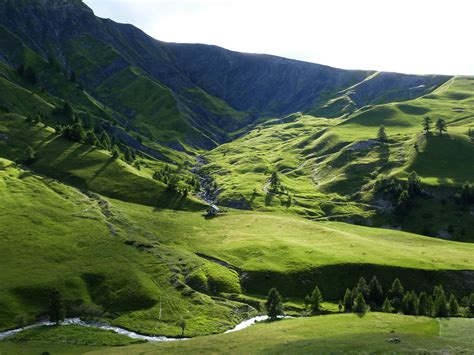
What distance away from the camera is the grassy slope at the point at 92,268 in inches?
4082

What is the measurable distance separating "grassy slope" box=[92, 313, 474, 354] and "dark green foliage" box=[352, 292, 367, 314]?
12.3 ft

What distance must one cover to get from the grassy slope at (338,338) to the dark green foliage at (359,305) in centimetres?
375

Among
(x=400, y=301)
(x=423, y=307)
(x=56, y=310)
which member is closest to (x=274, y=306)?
(x=400, y=301)

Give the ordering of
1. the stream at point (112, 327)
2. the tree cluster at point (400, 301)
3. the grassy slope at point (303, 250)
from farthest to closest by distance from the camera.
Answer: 1. the grassy slope at point (303, 250)
2. the tree cluster at point (400, 301)
3. the stream at point (112, 327)

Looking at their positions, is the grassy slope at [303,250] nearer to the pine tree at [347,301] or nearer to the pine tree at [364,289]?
the pine tree at [364,289]

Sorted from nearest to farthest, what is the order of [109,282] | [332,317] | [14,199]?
[332,317] → [109,282] → [14,199]

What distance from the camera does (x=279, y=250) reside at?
141375mm

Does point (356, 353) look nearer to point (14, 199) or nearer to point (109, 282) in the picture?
point (109, 282)

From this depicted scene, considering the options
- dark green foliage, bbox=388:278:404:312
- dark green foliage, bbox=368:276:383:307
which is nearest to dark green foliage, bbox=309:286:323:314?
dark green foliage, bbox=368:276:383:307

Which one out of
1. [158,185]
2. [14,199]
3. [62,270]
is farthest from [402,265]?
[14,199]

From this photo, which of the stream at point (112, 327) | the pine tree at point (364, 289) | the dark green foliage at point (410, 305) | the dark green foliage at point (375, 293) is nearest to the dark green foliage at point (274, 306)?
the stream at point (112, 327)

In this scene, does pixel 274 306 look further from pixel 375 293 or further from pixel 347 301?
pixel 375 293

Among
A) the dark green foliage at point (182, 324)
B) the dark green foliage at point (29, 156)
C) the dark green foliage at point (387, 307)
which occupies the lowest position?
the dark green foliage at point (182, 324)

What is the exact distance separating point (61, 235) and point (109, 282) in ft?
102
